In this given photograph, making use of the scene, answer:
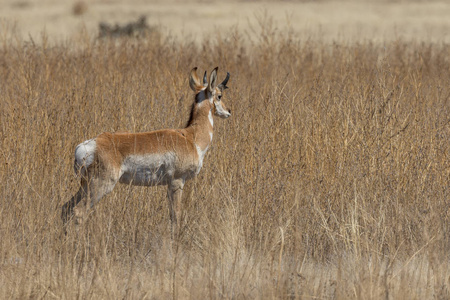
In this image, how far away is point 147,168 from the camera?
425 centimetres

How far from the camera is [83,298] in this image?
3.13 m

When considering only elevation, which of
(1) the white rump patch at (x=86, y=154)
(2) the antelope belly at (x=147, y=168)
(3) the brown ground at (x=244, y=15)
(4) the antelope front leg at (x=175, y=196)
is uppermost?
(1) the white rump patch at (x=86, y=154)

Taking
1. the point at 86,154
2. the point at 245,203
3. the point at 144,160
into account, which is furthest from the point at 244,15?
the point at 86,154

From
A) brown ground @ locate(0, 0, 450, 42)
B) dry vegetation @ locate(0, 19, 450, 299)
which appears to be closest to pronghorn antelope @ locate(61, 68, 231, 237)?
dry vegetation @ locate(0, 19, 450, 299)

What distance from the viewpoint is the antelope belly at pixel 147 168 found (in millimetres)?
4164

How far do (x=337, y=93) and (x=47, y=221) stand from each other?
3.38 meters

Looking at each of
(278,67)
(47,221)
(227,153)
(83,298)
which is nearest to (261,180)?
(227,153)

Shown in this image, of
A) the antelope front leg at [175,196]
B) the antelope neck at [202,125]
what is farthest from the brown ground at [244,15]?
the antelope front leg at [175,196]

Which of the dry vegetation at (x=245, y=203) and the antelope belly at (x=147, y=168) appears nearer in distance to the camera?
the dry vegetation at (x=245, y=203)

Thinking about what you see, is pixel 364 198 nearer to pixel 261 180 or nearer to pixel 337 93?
pixel 261 180

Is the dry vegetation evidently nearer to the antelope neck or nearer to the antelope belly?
the antelope belly

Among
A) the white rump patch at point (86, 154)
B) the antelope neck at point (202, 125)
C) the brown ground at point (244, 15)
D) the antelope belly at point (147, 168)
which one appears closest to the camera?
the white rump patch at point (86, 154)

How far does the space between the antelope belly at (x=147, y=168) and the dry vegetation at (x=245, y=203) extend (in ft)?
0.42

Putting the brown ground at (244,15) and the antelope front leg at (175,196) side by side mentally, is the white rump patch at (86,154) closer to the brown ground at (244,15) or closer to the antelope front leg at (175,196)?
the antelope front leg at (175,196)
